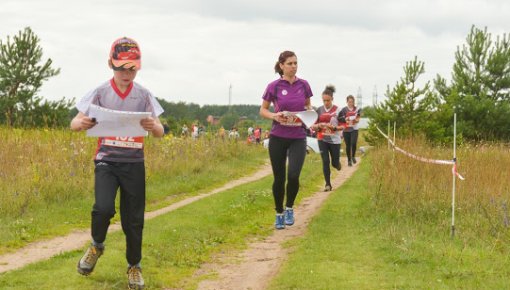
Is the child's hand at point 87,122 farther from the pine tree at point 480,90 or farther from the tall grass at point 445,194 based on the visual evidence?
the pine tree at point 480,90

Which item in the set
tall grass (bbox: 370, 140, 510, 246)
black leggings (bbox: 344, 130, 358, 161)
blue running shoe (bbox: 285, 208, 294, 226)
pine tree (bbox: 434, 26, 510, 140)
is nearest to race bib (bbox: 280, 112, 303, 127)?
blue running shoe (bbox: 285, 208, 294, 226)

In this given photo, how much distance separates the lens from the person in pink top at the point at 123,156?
5.68 meters

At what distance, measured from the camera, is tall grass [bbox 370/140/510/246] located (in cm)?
832

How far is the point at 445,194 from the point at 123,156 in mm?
5739

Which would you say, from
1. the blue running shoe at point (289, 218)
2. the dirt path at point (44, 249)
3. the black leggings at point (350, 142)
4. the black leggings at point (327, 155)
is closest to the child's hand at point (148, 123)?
the dirt path at point (44, 249)

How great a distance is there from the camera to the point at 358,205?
11094 mm

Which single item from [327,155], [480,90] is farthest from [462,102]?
[327,155]

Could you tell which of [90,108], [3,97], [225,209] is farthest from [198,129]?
[90,108]

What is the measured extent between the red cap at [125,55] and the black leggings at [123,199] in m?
0.86

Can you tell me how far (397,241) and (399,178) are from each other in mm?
2821

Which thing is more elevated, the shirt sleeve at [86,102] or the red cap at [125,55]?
the red cap at [125,55]

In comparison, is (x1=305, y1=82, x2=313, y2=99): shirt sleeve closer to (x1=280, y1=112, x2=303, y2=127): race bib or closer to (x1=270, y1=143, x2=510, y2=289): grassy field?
(x1=280, y1=112, x2=303, y2=127): race bib

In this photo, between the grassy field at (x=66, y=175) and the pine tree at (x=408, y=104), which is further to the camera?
the pine tree at (x=408, y=104)

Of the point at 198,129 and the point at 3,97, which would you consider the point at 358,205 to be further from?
the point at 3,97
